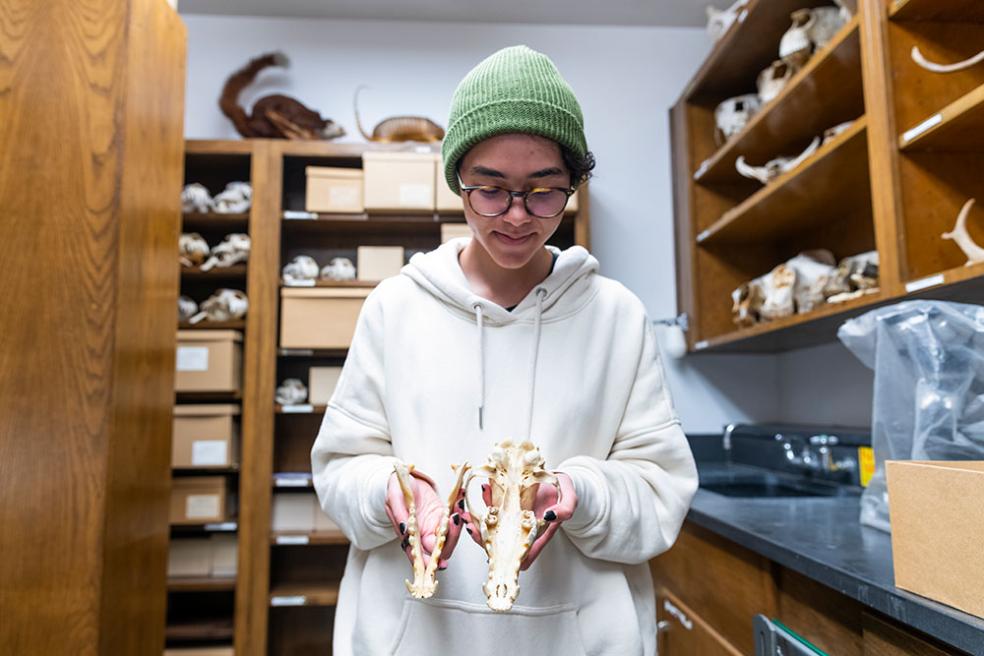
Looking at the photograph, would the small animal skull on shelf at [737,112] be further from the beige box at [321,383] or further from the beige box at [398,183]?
the beige box at [321,383]

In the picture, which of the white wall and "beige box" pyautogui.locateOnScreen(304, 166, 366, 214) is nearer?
"beige box" pyautogui.locateOnScreen(304, 166, 366, 214)

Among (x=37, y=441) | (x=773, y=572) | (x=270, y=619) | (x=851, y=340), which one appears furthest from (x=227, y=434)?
(x=851, y=340)

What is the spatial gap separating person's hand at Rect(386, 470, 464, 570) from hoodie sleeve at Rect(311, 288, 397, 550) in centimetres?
5

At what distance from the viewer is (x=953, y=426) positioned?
1.16m

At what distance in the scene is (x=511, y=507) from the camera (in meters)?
0.73

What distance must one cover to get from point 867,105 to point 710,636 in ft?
4.26

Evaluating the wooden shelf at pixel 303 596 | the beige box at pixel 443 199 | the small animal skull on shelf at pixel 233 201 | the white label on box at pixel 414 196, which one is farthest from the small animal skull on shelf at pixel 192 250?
the wooden shelf at pixel 303 596

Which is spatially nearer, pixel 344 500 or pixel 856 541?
pixel 344 500

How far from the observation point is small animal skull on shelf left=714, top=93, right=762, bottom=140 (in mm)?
2469

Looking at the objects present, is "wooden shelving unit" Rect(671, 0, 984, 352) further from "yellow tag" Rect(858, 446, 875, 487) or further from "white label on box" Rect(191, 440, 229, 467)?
"white label on box" Rect(191, 440, 229, 467)

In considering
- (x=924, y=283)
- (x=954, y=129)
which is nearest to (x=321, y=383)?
(x=924, y=283)

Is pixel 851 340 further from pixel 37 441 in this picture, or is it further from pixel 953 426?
pixel 37 441

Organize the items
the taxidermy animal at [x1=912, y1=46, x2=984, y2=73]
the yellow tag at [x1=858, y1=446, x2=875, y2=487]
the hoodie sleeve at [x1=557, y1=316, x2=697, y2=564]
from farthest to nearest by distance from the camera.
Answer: the yellow tag at [x1=858, y1=446, x2=875, y2=487] → the taxidermy animal at [x1=912, y1=46, x2=984, y2=73] → the hoodie sleeve at [x1=557, y1=316, x2=697, y2=564]

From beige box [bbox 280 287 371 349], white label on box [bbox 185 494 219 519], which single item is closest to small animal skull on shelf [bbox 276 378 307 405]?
beige box [bbox 280 287 371 349]
